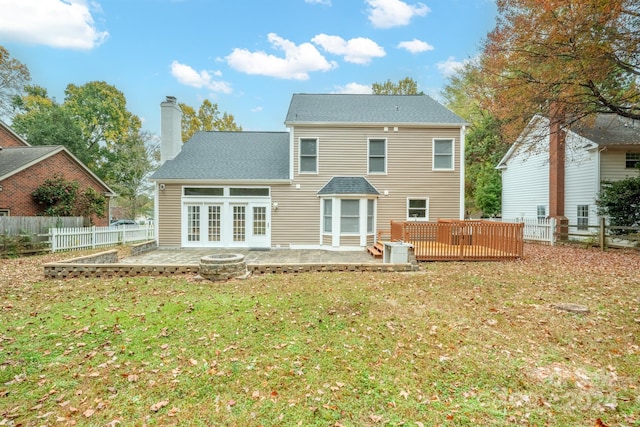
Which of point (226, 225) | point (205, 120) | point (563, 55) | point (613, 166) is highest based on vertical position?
point (205, 120)

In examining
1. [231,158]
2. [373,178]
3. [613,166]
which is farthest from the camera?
[613,166]

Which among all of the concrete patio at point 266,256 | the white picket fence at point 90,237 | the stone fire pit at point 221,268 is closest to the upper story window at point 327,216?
the concrete patio at point 266,256

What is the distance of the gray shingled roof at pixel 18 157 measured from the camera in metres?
15.2

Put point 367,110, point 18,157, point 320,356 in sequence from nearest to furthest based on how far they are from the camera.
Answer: point 320,356 < point 367,110 < point 18,157

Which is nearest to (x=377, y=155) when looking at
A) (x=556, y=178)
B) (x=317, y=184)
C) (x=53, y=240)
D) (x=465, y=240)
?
(x=317, y=184)

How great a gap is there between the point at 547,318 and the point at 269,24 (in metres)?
21.6

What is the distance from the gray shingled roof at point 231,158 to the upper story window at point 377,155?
386cm

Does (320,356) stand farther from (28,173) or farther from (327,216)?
(28,173)

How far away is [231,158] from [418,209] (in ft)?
29.6

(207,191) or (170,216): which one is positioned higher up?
(207,191)

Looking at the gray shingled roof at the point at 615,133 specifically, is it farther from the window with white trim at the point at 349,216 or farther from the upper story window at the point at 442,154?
the window with white trim at the point at 349,216

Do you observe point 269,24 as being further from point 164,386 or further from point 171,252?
point 164,386

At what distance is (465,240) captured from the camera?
10.9 m

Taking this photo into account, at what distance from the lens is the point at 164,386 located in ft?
A: 10.6
